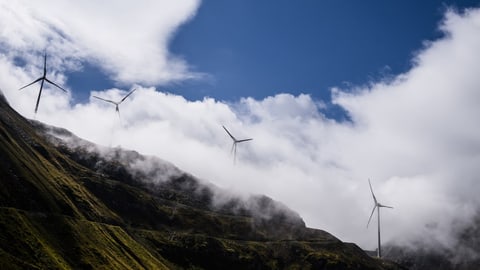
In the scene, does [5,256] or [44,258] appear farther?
[44,258]

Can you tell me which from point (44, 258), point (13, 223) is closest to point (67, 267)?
point (44, 258)

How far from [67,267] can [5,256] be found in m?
36.1

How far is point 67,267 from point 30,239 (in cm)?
1839

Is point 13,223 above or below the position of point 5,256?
above

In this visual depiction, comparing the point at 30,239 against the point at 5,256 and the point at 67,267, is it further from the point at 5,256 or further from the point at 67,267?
the point at 5,256

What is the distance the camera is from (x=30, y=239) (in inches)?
7293

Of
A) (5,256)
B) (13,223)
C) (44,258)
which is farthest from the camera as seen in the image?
(13,223)

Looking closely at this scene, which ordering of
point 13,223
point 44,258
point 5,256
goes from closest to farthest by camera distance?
point 5,256, point 44,258, point 13,223

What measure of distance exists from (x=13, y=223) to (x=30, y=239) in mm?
11279

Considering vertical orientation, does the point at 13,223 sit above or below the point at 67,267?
above

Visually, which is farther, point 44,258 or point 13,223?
point 13,223

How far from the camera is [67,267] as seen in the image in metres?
186

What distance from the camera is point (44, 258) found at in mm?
177750

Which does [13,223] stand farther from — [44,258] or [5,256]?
[5,256]
